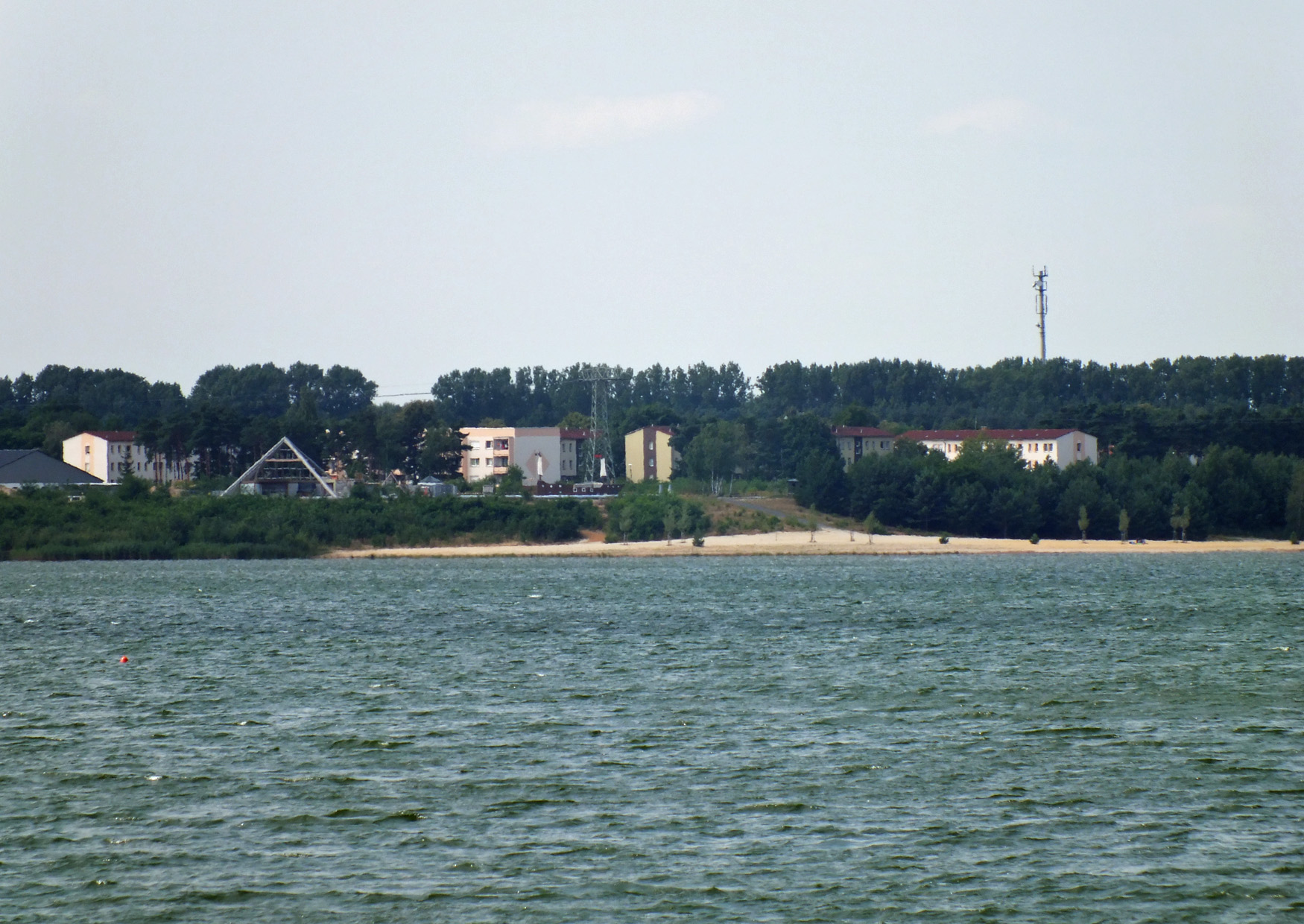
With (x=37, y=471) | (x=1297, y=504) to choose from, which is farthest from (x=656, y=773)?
(x=37, y=471)

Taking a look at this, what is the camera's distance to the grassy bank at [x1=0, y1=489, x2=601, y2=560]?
139250 millimetres

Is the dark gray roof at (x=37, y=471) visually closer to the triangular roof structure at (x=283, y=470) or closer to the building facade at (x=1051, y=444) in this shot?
the triangular roof structure at (x=283, y=470)

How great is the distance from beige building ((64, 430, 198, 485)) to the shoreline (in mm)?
55072

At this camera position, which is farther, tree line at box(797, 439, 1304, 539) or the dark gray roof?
the dark gray roof

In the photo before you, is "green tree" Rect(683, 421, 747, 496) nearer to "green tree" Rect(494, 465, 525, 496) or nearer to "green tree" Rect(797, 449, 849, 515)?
"green tree" Rect(797, 449, 849, 515)

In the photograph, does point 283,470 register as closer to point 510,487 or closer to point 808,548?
point 510,487

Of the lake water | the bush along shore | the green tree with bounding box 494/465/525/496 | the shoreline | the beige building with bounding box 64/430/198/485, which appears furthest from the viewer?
the beige building with bounding box 64/430/198/485

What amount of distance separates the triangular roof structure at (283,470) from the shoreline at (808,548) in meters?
23.1

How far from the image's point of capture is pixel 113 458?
188m

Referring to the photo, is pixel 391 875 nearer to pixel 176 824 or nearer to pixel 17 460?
pixel 176 824

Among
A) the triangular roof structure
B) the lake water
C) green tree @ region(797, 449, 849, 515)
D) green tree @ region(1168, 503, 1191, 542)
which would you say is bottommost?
the lake water

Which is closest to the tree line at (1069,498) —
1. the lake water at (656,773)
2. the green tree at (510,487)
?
the green tree at (510,487)

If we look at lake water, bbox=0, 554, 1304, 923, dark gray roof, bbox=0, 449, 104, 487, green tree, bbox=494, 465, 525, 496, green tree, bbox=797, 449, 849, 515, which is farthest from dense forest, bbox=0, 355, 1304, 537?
lake water, bbox=0, 554, 1304, 923

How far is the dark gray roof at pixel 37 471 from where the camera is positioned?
545 feet
